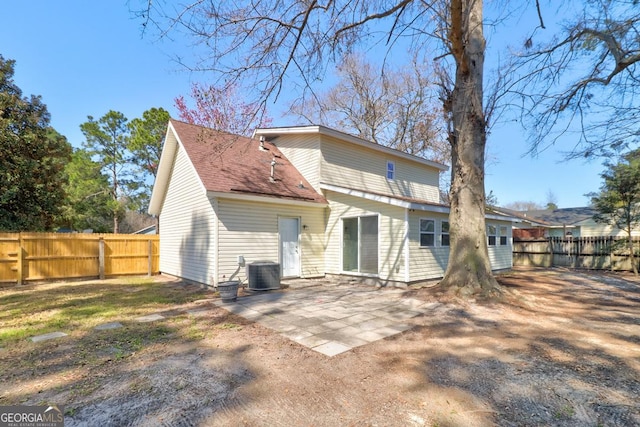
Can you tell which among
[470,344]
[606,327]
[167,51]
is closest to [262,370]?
[470,344]

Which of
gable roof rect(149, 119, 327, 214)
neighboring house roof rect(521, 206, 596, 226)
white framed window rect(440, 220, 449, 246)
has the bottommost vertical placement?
white framed window rect(440, 220, 449, 246)

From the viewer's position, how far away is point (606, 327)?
197 inches

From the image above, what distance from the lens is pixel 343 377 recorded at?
3322 mm

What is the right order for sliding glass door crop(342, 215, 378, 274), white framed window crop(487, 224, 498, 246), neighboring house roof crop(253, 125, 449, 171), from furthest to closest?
1. white framed window crop(487, 224, 498, 246)
2. neighboring house roof crop(253, 125, 449, 171)
3. sliding glass door crop(342, 215, 378, 274)

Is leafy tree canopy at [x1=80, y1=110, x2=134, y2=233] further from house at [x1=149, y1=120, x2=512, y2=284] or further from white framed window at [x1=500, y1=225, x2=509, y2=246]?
white framed window at [x1=500, y1=225, x2=509, y2=246]

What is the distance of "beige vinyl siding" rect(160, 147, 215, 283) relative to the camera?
9039mm

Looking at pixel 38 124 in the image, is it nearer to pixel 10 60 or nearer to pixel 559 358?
pixel 10 60

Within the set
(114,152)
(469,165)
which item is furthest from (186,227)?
(114,152)

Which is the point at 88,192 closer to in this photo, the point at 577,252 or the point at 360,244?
the point at 360,244

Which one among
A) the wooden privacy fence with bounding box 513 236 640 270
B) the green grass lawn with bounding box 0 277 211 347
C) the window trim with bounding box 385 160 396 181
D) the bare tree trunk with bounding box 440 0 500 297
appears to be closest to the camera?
the green grass lawn with bounding box 0 277 211 347

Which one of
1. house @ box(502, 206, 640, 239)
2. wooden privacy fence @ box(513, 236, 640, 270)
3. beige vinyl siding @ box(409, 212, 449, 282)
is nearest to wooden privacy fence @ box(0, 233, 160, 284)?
beige vinyl siding @ box(409, 212, 449, 282)

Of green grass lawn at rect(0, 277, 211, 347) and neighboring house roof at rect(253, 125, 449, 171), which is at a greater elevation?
neighboring house roof at rect(253, 125, 449, 171)

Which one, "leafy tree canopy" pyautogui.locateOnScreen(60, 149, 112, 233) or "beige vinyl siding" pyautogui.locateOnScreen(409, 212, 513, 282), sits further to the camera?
"leafy tree canopy" pyautogui.locateOnScreen(60, 149, 112, 233)

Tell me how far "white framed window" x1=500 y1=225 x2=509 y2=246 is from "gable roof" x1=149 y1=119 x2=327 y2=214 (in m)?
8.76
